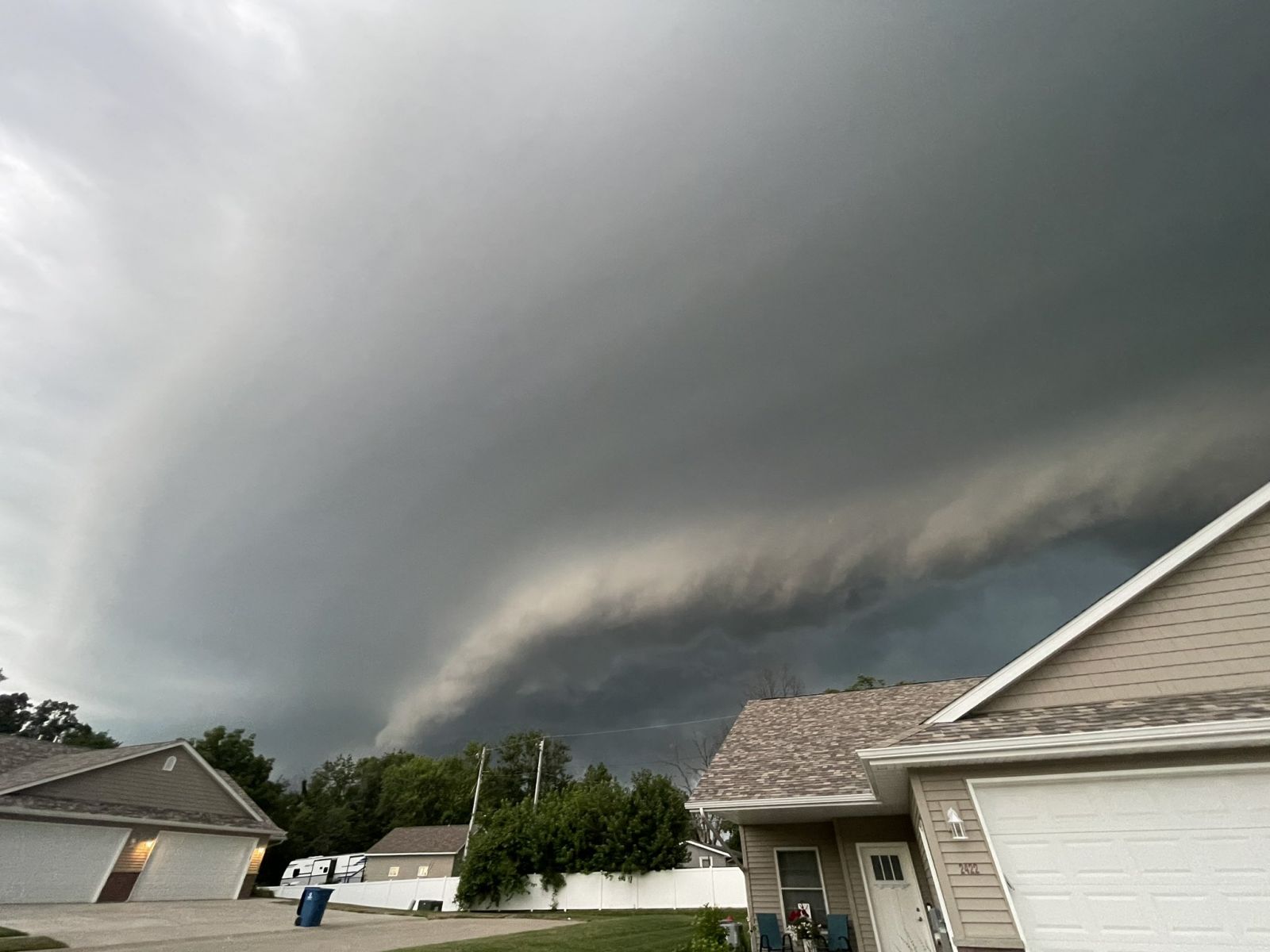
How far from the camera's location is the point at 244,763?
1929 inches

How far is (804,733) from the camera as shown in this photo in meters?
15.8

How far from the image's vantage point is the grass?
11.7 m

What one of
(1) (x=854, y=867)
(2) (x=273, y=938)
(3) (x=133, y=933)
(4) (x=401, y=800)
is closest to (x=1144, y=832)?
(1) (x=854, y=867)

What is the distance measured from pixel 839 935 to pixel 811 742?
4.07 metres

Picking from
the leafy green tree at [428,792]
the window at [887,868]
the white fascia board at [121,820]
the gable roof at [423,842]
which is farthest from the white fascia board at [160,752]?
the leafy green tree at [428,792]

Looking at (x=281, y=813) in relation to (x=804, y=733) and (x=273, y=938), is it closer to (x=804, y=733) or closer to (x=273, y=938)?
(x=273, y=938)

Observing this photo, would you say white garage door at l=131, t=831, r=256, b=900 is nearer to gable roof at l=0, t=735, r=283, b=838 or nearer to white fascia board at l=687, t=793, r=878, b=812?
gable roof at l=0, t=735, r=283, b=838

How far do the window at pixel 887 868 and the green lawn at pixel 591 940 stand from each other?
4.63 metres

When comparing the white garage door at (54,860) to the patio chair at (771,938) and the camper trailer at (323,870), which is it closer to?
the camper trailer at (323,870)

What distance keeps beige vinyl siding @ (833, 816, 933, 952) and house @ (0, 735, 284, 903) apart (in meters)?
26.3

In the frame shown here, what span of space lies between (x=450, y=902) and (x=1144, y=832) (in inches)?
1366

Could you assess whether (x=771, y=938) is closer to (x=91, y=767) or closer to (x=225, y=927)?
(x=225, y=927)

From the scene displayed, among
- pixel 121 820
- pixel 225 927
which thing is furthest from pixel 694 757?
pixel 225 927

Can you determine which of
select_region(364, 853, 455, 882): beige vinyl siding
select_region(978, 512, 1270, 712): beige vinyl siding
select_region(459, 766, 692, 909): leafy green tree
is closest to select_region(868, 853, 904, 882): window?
select_region(978, 512, 1270, 712): beige vinyl siding
